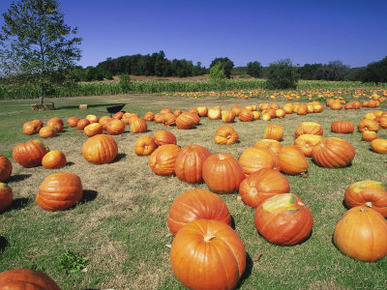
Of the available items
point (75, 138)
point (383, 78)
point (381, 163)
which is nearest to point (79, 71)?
point (75, 138)

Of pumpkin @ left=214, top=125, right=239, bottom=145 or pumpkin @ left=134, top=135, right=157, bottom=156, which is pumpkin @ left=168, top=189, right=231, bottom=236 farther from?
pumpkin @ left=214, top=125, right=239, bottom=145

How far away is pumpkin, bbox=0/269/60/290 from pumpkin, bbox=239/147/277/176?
3.67 meters

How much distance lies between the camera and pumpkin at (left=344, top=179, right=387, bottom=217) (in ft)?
11.2

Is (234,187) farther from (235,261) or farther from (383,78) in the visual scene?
(383,78)

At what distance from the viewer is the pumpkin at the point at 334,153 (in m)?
5.37

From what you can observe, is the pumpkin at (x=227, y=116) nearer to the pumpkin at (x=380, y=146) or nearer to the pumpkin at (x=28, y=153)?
the pumpkin at (x=380, y=146)

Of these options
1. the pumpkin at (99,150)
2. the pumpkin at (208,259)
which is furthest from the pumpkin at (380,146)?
the pumpkin at (99,150)

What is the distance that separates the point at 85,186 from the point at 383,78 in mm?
69229

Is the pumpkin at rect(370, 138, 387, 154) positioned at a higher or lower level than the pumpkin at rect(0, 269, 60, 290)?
lower

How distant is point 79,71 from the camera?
2172 cm

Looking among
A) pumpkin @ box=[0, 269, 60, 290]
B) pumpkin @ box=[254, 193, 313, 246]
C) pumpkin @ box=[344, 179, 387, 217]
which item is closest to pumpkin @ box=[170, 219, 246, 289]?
pumpkin @ box=[254, 193, 313, 246]

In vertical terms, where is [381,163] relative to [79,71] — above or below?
below

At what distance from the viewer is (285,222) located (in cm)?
306

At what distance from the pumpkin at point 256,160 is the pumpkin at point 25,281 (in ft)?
12.0
